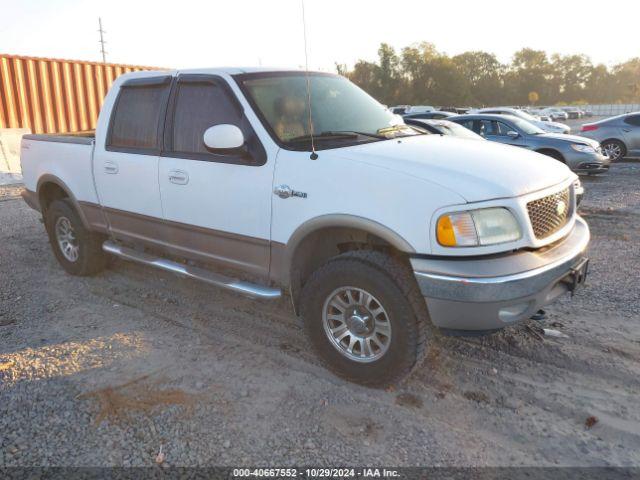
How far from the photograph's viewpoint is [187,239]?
Result: 4156 mm

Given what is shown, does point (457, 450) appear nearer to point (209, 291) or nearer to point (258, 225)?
point (258, 225)

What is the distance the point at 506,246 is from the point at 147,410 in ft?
7.42

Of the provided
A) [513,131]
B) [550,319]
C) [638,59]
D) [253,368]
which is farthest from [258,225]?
[638,59]

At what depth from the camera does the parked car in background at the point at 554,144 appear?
1077 centimetres

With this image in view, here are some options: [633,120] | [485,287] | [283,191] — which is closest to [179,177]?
[283,191]

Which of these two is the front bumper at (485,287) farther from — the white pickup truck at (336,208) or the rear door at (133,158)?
the rear door at (133,158)

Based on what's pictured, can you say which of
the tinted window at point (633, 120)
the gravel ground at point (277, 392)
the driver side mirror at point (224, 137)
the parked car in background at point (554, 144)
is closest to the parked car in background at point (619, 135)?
the tinted window at point (633, 120)

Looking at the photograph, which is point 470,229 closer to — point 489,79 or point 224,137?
point 224,137

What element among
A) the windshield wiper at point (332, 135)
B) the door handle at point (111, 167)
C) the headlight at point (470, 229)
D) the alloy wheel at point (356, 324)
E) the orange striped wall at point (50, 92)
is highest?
the orange striped wall at point (50, 92)

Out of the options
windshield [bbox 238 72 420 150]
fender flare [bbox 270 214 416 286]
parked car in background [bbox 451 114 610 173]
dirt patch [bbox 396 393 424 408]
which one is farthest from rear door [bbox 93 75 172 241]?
parked car in background [bbox 451 114 610 173]

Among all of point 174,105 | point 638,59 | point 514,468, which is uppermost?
point 638,59

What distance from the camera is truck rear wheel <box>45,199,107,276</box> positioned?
5.32 meters

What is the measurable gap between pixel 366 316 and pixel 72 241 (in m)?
3.73

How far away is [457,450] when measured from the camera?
271 cm
